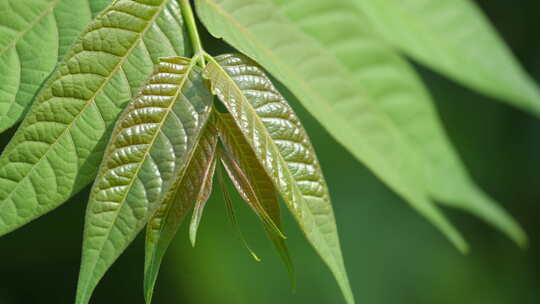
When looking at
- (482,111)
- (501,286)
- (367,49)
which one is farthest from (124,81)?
(501,286)

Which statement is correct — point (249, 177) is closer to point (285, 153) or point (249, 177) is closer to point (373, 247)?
point (285, 153)

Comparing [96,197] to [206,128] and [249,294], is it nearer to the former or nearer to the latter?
[206,128]

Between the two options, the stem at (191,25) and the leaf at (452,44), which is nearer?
the stem at (191,25)

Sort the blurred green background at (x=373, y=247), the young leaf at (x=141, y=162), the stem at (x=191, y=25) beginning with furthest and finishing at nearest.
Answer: the blurred green background at (x=373, y=247) → the stem at (x=191, y=25) → the young leaf at (x=141, y=162)

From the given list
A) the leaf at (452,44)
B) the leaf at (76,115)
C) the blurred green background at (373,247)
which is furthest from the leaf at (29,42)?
the blurred green background at (373,247)

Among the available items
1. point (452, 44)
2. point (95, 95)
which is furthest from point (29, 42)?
point (452, 44)

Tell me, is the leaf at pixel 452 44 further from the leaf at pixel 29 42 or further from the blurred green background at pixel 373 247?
the blurred green background at pixel 373 247
